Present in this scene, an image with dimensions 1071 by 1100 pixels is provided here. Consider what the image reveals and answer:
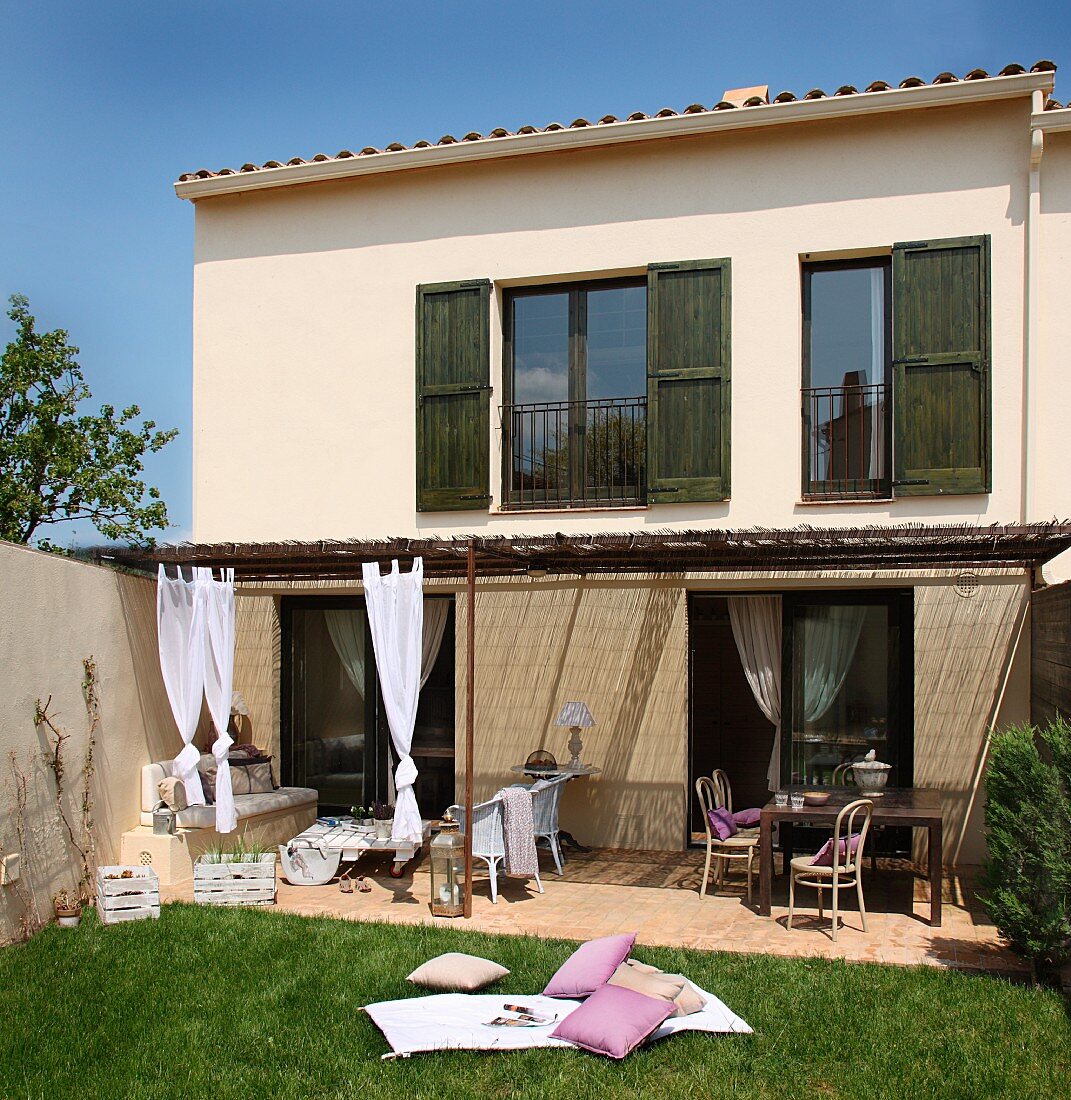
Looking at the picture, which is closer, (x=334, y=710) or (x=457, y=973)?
(x=457, y=973)

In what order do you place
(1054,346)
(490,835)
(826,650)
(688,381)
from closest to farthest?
1. (490,835)
2. (1054,346)
3. (688,381)
4. (826,650)

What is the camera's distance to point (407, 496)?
10.1 meters

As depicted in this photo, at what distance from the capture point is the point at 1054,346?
8570 millimetres

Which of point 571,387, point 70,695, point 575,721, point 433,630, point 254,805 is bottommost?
point 254,805

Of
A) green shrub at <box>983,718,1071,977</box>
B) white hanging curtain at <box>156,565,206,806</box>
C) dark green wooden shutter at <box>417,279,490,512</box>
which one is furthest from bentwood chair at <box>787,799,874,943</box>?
white hanging curtain at <box>156,565,206,806</box>

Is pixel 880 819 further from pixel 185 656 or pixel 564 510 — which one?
pixel 185 656

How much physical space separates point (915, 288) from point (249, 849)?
22.7ft

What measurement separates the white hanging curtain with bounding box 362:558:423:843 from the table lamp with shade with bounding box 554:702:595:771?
203 centimetres

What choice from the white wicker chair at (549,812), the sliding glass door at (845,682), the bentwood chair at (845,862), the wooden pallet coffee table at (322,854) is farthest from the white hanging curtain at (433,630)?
the bentwood chair at (845,862)

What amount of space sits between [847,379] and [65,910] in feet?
23.1

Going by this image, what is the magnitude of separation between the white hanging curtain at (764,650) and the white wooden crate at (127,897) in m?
5.15

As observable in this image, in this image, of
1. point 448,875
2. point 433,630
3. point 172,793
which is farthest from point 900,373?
point 172,793

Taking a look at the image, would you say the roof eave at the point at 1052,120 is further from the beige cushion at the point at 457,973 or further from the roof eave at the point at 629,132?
the beige cushion at the point at 457,973

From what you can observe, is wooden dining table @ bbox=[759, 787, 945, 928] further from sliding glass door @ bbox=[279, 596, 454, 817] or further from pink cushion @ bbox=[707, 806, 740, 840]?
sliding glass door @ bbox=[279, 596, 454, 817]
